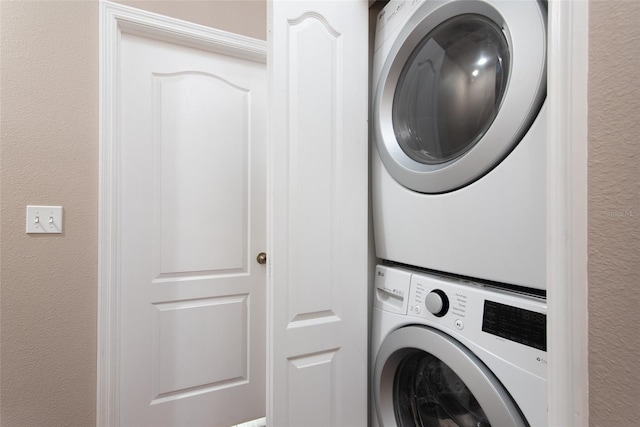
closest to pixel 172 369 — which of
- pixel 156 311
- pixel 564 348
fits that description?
pixel 156 311

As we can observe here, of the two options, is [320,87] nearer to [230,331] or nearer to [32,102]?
[32,102]

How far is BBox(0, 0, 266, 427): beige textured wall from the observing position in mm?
1145

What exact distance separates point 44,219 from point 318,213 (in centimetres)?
103

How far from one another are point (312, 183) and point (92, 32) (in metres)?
1.10

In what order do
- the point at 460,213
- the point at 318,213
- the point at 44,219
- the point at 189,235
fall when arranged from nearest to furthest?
1. the point at 460,213
2. the point at 318,213
3. the point at 44,219
4. the point at 189,235

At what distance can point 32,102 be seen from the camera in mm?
1169

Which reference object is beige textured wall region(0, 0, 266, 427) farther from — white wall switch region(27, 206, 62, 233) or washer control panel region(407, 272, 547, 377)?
washer control panel region(407, 272, 547, 377)

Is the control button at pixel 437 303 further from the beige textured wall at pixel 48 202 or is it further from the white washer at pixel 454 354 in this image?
the beige textured wall at pixel 48 202

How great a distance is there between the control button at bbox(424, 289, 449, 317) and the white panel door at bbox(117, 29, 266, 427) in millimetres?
1008

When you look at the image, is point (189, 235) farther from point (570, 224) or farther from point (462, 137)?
point (570, 224)

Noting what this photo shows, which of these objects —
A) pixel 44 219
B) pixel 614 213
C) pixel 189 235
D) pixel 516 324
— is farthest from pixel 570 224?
pixel 44 219

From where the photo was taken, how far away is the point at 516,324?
0.61 meters

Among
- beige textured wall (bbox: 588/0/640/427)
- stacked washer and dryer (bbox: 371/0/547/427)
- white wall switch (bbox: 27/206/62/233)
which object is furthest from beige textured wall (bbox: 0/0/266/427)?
beige textured wall (bbox: 588/0/640/427)

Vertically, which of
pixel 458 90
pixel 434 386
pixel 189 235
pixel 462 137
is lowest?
pixel 434 386
